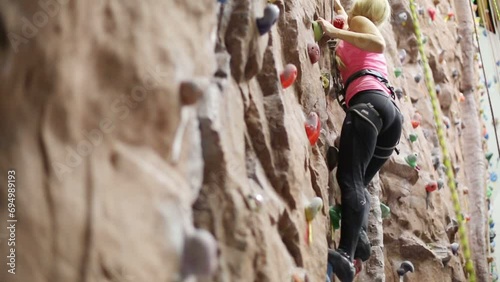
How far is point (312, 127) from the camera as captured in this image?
2.22 m

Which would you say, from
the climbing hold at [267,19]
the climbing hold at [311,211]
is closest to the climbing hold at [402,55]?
the climbing hold at [311,211]

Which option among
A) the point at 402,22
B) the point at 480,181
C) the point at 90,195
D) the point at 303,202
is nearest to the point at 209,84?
the point at 90,195

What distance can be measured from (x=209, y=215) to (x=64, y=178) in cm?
41

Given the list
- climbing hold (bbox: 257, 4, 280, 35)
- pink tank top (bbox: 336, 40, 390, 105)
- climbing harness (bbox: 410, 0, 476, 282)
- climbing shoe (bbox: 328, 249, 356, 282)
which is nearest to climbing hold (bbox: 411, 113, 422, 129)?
climbing harness (bbox: 410, 0, 476, 282)

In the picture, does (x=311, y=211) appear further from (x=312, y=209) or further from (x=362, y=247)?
(x=362, y=247)

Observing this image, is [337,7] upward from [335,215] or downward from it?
upward

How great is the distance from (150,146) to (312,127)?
3.31ft

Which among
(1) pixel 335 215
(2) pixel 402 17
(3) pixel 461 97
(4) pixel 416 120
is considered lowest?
(3) pixel 461 97

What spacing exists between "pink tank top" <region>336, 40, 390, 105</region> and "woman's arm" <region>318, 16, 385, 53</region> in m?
0.09

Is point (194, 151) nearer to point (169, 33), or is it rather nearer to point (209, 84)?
point (209, 84)

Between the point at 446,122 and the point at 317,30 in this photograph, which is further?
the point at 446,122

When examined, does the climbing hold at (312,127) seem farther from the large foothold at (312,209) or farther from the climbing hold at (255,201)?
the climbing hold at (255,201)

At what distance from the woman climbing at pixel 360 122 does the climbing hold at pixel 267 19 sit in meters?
0.58

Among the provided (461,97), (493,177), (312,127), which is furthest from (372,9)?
(493,177)
